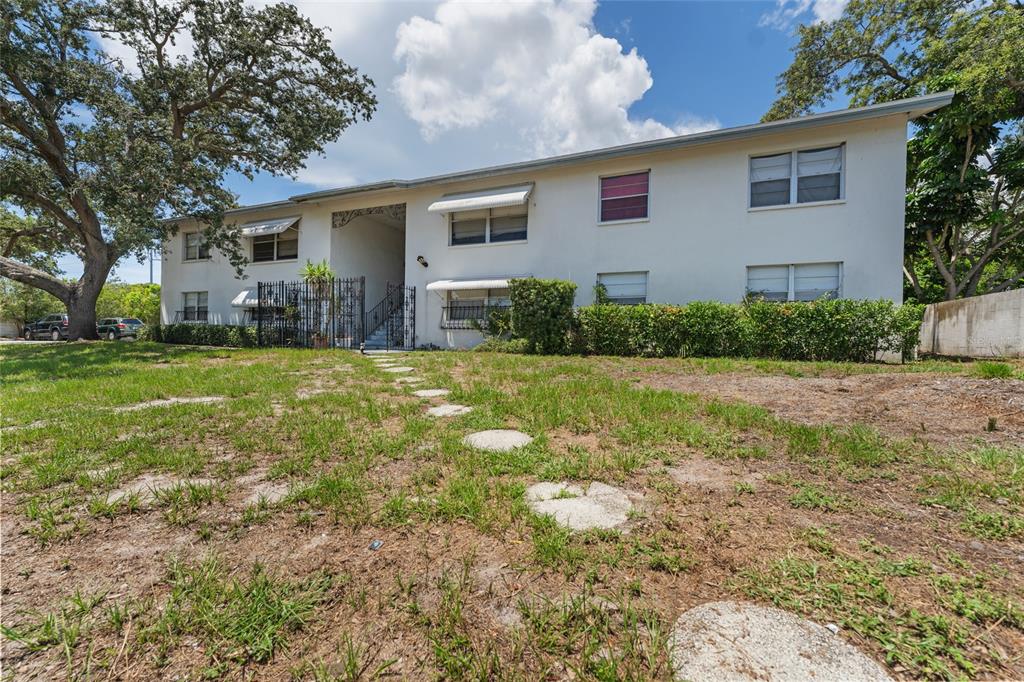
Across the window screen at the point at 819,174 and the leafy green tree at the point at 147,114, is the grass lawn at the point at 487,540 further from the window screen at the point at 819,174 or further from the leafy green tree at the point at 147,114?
the leafy green tree at the point at 147,114

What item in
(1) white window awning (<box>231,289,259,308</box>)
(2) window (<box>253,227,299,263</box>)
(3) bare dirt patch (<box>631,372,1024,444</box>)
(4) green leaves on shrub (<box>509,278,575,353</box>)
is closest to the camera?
(3) bare dirt patch (<box>631,372,1024,444</box>)

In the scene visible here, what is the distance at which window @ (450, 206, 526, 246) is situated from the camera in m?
11.6

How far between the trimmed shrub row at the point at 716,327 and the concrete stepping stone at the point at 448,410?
204 inches

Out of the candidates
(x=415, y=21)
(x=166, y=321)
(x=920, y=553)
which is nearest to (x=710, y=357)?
(x=920, y=553)

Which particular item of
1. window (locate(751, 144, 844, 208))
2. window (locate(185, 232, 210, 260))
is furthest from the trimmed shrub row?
window (locate(185, 232, 210, 260))

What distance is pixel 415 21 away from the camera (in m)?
9.41

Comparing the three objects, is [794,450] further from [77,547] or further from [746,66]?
[746,66]

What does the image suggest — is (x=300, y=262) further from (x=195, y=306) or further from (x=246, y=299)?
(x=195, y=306)

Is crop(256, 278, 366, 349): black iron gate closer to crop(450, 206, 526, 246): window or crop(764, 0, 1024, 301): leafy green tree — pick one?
crop(450, 206, 526, 246): window

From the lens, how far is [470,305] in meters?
11.9

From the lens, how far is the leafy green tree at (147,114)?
1038 cm

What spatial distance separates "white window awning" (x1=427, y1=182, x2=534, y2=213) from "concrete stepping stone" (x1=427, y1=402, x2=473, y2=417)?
8.11 metres

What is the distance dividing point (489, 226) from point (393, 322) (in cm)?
483

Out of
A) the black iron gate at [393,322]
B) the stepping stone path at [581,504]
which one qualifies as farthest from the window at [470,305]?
the stepping stone path at [581,504]
